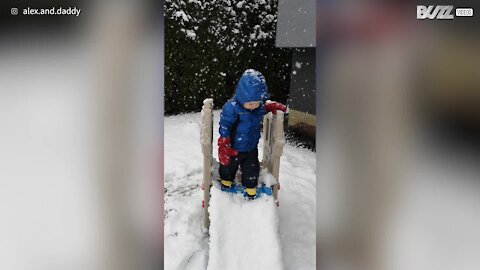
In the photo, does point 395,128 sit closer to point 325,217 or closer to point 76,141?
point 325,217

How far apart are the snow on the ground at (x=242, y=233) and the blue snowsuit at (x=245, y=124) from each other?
0.33 feet

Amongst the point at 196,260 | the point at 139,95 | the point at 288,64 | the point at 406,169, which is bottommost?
the point at 196,260

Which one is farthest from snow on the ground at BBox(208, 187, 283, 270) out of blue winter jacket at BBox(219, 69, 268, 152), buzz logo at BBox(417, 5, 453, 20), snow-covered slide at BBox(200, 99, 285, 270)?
buzz logo at BBox(417, 5, 453, 20)

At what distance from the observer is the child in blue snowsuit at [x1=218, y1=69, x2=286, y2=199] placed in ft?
→ 4.56

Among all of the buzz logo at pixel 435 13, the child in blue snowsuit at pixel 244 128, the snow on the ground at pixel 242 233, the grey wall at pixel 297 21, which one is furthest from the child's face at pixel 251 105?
the buzz logo at pixel 435 13

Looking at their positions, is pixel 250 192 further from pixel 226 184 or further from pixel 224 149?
pixel 224 149

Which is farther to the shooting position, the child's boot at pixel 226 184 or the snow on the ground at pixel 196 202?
the child's boot at pixel 226 184

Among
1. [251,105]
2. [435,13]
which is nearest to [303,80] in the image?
[251,105]

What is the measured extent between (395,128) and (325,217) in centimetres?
18

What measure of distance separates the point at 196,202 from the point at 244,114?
46 centimetres

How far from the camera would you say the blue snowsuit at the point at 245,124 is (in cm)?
138

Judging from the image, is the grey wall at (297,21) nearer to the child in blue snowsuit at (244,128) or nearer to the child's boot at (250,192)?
the child in blue snowsuit at (244,128)

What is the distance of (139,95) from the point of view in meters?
0.63

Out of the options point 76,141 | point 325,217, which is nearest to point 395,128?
point 325,217
